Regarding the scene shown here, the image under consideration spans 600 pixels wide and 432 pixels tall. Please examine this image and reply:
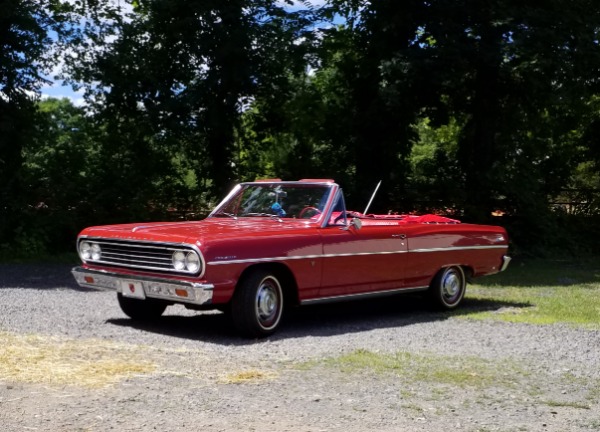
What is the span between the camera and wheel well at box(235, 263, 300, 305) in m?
8.66

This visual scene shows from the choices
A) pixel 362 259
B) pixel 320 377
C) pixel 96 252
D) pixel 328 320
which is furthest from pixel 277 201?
pixel 320 377

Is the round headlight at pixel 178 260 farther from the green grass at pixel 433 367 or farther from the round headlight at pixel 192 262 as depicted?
the green grass at pixel 433 367

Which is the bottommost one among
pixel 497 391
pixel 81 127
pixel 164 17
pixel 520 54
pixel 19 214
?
pixel 497 391

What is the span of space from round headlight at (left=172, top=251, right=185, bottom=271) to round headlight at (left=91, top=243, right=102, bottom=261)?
1210 millimetres

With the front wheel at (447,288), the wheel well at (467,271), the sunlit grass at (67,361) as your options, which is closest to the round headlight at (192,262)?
the sunlit grass at (67,361)

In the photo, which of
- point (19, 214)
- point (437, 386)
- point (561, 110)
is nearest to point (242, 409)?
point (437, 386)

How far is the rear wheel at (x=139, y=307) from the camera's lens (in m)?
9.45

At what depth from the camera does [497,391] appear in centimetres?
636

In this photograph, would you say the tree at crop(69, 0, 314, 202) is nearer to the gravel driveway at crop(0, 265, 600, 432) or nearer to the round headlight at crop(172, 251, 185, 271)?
the gravel driveway at crop(0, 265, 600, 432)

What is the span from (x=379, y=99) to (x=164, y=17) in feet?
17.9

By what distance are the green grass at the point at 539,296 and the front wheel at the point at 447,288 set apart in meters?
0.22

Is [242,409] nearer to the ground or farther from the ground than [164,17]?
nearer to the ground

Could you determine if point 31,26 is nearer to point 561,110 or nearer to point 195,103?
point 195,103

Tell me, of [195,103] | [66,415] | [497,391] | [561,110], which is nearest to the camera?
[66,415]
